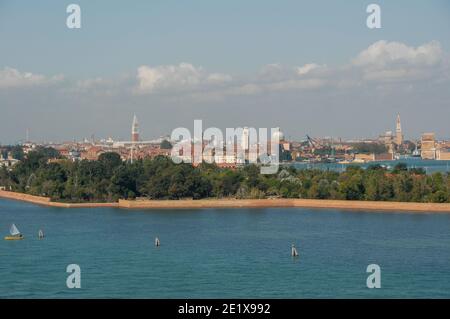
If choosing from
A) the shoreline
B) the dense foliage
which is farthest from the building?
the shoreline

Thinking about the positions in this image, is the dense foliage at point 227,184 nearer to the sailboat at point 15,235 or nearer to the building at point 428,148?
the sailboat at point 15,235

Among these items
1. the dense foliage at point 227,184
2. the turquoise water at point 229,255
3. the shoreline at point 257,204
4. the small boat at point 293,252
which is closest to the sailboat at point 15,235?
the turquoise water at point 229,255

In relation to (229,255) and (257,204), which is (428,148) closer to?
(257,204)

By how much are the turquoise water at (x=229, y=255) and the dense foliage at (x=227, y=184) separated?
5.44ft

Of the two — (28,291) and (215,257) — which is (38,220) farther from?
(28,291)

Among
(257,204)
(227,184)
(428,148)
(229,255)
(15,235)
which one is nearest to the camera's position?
(229,255)

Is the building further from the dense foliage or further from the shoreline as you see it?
the shoreline

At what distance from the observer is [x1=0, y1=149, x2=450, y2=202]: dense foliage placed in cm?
1436

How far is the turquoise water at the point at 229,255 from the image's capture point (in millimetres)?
6457

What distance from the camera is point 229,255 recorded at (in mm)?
8203

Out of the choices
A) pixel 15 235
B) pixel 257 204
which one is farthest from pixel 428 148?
pixel 15 235

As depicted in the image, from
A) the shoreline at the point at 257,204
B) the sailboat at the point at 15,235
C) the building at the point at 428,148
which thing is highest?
the building at the point at 428,148

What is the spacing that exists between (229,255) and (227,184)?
7.89 metres
